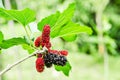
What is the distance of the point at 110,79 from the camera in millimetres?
3797

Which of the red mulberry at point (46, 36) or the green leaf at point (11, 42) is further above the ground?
the green leaf at point (11, 42)

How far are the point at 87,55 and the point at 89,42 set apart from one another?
248mm

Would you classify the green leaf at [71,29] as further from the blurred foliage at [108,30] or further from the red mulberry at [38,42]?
the blurred foliage at [108,30]

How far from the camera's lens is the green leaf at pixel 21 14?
0.47 m

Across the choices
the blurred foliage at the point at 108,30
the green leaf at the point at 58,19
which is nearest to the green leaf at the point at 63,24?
the green leaf at the point at 58,19

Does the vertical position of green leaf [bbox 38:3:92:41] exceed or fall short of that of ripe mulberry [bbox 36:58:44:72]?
it exceeds it

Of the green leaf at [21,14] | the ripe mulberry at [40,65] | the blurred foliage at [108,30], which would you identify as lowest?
the ripe mulberry at [40,65]

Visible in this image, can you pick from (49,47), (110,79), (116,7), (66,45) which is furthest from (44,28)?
(116,7)

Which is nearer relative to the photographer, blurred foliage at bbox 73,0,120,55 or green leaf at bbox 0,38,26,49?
A: green leaf at bbox 0,38,26,49

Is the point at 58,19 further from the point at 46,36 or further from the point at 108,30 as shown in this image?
the point at 108,30

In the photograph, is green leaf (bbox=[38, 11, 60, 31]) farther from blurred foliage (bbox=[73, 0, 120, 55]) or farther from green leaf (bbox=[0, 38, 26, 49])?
blurred foliage (bbox=[73, 0, 120, 55])

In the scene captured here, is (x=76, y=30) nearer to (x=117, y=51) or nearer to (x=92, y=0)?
A: (x=92, y=0)

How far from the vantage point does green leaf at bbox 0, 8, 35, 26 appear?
47 cm

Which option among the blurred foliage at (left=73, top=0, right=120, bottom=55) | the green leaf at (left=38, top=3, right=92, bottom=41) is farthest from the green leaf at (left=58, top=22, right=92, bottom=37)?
the blurred foliage at (left=73, top=0, right=120, bottom=55)
